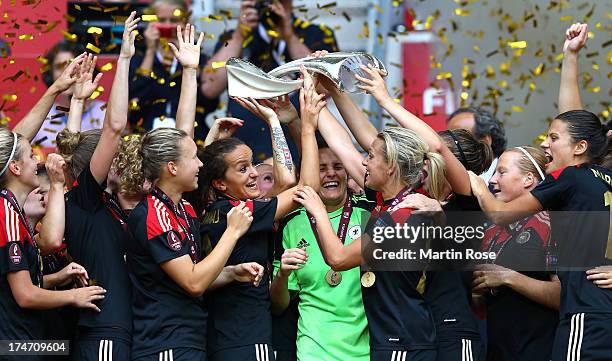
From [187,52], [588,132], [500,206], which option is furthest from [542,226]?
[187,52]

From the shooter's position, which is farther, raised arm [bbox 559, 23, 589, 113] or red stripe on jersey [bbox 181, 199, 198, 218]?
raised arm [bbox 559, 23, 589, 113]

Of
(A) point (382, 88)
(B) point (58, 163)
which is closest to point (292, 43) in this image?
(A) point (382, 88)

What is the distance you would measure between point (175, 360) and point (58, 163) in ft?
3.87

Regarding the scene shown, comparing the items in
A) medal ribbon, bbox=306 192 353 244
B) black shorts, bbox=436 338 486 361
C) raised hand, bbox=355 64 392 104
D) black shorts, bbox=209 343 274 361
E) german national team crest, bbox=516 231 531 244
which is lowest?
black shorts, bbox=436 338 486 361

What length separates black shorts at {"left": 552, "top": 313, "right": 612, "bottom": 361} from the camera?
527 cm

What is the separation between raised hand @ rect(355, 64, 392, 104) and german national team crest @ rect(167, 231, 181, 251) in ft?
4.42

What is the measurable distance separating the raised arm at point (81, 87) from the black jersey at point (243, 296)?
3.84 ft

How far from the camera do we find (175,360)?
511 centimetres

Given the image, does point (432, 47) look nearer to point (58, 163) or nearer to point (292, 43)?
point (292, 43)

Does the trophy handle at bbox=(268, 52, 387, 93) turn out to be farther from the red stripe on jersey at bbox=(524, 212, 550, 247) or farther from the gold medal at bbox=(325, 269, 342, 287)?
the red stripe on jersey at bbox=(524, 212, 550, 247)

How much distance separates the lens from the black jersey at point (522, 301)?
18.9 ft

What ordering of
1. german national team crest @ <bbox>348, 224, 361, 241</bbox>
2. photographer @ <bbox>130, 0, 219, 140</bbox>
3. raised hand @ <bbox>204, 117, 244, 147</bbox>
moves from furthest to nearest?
photographer @ <bbox>130, 0, 219, 140</bbox> < raised hand @ <bbox>204, 117, 244, 147</bbox> < german national team crest @ <bbox>348, 224, 361, 241</bbox>

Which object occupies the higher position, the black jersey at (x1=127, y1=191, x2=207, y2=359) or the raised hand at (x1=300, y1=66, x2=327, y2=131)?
the raised hand at (x1=300, y1=66, x2=327, y2=131)

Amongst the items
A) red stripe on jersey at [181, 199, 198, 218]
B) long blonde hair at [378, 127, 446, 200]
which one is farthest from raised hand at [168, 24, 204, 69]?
long blonde hair at [378, 127, 446, 200]
